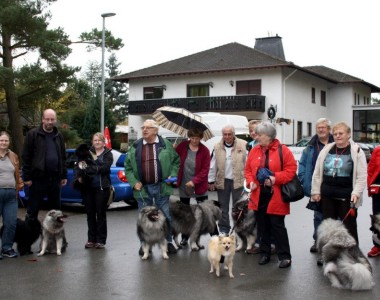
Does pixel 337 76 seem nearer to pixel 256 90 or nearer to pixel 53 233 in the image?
pixel 256 90

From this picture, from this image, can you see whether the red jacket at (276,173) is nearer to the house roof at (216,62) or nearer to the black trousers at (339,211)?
the black trousers at (339,211)

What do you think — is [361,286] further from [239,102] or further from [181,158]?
[239,102]

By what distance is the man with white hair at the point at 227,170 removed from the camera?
8.76 meters

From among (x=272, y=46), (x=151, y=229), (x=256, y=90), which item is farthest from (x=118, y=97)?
(x=151, y=229)

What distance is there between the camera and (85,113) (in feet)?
142

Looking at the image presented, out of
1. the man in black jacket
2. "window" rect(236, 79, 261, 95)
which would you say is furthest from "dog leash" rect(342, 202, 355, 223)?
"window" rect(236, 79, 261, 95)

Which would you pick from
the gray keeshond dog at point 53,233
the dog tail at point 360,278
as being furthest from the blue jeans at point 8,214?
the dog tail at point 360,278

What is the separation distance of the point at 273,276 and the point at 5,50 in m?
15.3

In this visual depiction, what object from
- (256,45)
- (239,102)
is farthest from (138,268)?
(256,45)

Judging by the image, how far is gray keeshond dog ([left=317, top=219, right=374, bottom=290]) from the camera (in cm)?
608

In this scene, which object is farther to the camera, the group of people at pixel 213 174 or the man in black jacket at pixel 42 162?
the man in black jacket at pixel 42 162

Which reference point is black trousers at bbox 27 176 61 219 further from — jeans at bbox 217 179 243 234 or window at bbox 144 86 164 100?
window at bbox 144 86 164 100

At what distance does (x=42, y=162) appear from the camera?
8.14m

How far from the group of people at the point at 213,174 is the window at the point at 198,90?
33455mm
